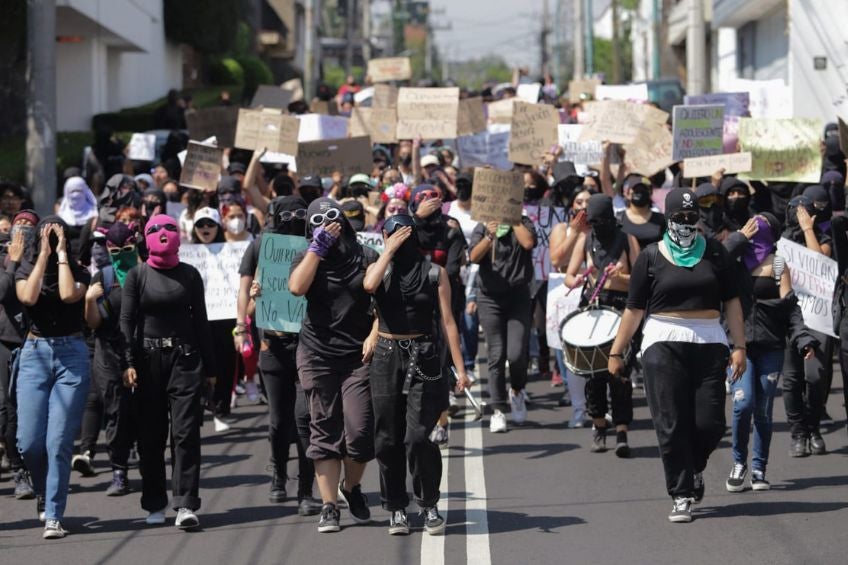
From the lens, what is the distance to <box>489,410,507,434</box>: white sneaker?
12.6 metres

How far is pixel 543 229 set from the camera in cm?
1536

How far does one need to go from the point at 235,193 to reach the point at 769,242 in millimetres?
6004

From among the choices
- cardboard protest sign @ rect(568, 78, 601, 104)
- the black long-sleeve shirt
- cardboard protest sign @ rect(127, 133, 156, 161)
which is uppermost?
cardboard protest sign @ rect(568, 78, 601, 104)

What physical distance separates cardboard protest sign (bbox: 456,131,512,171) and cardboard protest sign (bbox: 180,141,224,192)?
15.3 feet

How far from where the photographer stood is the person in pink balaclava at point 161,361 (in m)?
9.49

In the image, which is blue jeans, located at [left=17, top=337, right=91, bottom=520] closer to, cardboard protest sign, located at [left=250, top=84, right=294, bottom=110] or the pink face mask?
the pink face mask

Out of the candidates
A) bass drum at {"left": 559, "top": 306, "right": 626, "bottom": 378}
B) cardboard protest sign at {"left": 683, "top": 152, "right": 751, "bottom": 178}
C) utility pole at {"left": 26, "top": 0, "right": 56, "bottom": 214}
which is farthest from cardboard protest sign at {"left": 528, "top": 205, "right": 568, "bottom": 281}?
utility pole at {"left": 26, "top": 0, "right": 56, "bottom": 214}

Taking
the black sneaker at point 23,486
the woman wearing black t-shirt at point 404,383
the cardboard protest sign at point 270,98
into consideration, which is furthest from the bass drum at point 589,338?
the cardboard protest sign at point 270,98

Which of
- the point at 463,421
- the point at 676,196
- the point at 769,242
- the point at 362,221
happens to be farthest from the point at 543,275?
the point at 676,196

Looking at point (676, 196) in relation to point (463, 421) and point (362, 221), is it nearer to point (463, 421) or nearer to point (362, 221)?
point (362, 221)

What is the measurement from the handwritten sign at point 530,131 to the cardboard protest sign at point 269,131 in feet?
8.03

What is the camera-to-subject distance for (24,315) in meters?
9.80

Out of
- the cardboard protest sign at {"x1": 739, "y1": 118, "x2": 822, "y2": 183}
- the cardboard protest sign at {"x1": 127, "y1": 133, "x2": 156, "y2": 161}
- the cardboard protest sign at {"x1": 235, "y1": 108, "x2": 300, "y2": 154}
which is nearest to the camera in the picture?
the cardboard protest sign at {"x1": 739, "y1": 118, "x2": 822, "y2": 183}

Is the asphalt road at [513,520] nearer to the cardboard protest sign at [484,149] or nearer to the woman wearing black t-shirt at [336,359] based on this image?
the woman wearing black t-shirt at [336,359]
